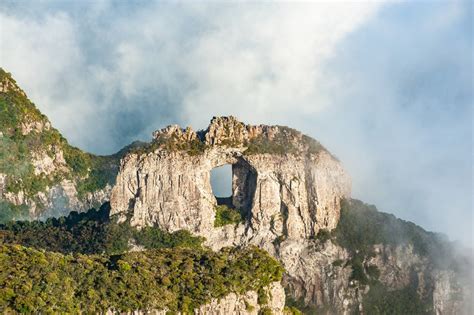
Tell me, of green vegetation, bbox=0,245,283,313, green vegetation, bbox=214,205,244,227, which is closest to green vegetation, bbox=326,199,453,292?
green vegetation, bbox=214,205,244,227

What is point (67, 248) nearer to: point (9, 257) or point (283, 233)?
point (283, 233)

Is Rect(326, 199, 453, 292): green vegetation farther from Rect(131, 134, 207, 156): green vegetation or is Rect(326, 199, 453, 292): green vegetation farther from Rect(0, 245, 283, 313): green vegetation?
Rect(0, 245, 283, 313): green vegetation

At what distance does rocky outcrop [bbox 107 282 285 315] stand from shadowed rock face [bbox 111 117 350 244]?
157 ft

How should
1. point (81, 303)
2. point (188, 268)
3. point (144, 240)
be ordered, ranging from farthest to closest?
point (144, 240), point (188, 268), point (81, 303)

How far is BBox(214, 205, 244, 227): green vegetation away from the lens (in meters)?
178

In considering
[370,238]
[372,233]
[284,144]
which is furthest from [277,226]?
[372,233]

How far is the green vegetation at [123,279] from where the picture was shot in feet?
370

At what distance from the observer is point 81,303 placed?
114875 mm

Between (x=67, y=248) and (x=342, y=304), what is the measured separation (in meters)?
45.1

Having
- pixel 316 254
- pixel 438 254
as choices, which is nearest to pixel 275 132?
pixel 316 254

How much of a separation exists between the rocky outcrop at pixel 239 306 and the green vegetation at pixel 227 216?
50.0 meters

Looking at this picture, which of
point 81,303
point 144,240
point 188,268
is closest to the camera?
point 81,303

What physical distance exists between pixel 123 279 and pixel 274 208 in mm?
59139

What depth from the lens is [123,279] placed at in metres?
121
